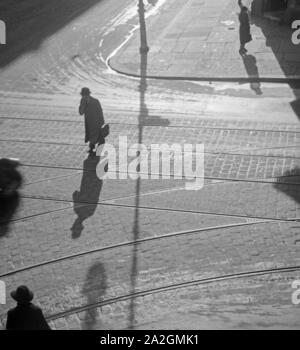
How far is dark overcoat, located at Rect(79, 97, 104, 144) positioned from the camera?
13852 mm

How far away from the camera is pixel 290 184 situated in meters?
12.5

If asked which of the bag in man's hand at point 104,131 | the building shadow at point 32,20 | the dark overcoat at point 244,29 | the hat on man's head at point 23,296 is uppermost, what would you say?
the hat on man's head at point 23,296

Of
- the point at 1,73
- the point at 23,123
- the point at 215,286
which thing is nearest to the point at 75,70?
the point at 1,73

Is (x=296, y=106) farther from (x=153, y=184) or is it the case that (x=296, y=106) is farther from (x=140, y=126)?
(x=153, y=184)

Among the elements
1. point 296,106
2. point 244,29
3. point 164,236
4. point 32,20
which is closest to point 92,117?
point 164,236

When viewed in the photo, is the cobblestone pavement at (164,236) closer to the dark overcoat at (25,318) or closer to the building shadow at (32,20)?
the dark overcoat at (25,318)

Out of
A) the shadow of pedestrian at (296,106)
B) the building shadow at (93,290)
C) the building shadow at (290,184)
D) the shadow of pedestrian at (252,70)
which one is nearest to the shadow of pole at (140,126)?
the building shadow at (93,290)

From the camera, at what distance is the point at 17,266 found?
10602mm

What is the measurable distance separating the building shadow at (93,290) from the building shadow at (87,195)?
1.15 m

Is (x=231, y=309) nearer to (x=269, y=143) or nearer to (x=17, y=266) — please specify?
(x=17, y=266)

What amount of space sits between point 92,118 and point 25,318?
269 inches

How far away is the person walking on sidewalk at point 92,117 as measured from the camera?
13828mm

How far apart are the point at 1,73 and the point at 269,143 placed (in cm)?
971

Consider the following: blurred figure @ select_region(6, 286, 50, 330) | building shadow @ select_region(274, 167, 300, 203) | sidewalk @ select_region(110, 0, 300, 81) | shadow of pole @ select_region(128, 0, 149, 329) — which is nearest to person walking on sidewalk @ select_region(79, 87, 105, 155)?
shadow of pole @ select_region(128, 0, 149, 329)
